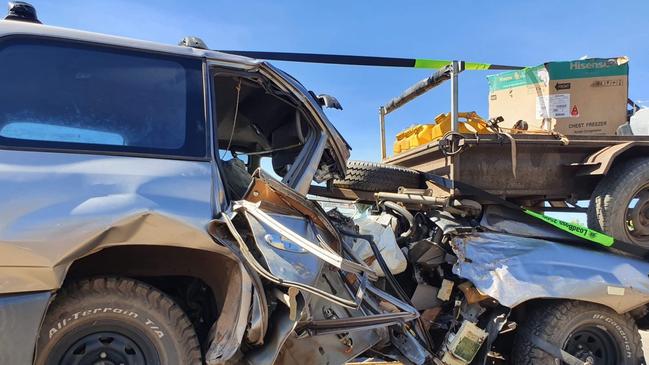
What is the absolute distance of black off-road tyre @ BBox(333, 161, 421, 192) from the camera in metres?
4.86

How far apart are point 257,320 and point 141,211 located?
0.80 meters

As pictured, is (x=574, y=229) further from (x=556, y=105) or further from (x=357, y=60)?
(x=357, y=60)

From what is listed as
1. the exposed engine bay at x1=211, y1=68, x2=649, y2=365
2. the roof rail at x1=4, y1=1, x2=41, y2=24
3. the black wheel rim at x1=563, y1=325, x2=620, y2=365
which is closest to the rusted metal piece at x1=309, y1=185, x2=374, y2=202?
the exposed engine bay at x1=211, y1=68, x2=649, y2=365

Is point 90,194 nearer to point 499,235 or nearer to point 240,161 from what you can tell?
point 240,161

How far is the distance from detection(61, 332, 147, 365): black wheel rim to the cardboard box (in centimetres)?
415

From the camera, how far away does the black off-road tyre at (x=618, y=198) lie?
463 cm

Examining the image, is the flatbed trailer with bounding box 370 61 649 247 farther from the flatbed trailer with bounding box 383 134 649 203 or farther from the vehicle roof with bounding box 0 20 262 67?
the vehicle roof with bounding box 0 20 262 67

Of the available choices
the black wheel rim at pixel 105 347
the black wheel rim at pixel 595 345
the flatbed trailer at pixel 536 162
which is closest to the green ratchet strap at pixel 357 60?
the flatbed trailer at pixel 536 162

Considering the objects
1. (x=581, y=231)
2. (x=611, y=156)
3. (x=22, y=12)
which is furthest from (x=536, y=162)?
(x=22, y=12)

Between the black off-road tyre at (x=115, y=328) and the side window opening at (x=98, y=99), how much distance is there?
722mm

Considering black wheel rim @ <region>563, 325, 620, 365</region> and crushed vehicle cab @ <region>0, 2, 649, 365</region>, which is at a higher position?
crushed vehicle cab @ <region>0, 2, 649, 365</region>

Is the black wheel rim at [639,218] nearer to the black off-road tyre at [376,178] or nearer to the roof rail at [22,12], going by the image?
the black off-road tyre at [376,178]

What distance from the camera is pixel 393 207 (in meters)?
4.80

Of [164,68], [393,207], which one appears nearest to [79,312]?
[164,68]
